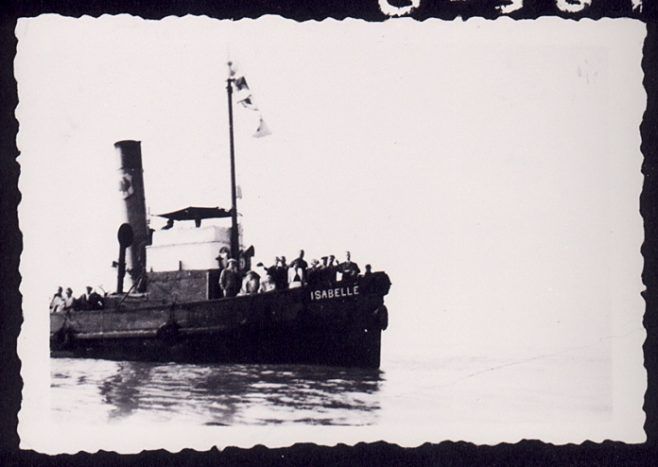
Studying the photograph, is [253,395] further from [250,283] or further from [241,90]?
[241,90]

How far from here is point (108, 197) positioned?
290cm

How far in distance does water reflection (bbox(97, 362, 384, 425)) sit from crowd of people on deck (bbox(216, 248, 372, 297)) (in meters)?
0.27

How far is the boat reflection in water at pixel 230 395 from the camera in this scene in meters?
2.78

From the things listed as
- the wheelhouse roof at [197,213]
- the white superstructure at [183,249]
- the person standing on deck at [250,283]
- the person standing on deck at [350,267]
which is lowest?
the person standing on deck at [250,283]

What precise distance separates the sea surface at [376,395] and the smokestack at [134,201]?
1.27 feet

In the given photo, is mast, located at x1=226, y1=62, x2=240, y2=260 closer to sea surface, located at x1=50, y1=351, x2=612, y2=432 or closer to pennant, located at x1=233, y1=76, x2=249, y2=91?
pennant, located at x1=233, y1=76, x2=249, y2=91

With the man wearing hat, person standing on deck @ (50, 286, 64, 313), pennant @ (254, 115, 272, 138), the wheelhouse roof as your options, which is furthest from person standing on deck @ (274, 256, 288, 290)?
person standing on deck @ (50, 286, 64, 313)

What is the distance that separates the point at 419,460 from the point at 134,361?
3.24ft

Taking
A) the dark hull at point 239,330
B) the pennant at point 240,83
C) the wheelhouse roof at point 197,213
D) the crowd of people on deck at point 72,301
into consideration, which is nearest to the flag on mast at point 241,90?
the pennant at point 240,83

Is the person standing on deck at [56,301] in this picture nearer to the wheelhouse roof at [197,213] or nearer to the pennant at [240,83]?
the wheelhouse roof at [197,213]

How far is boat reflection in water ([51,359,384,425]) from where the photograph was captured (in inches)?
109

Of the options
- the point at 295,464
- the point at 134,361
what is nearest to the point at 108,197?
the point at 134,361

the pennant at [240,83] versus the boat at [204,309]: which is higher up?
the pennant at [240,83]

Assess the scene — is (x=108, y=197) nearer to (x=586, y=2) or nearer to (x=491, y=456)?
(x=491, y=456)
